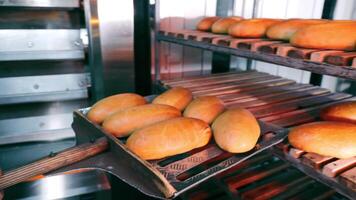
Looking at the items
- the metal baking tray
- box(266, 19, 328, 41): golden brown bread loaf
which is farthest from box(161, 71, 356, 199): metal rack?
box(266, 19, 328, 41): golden brown bread loaf

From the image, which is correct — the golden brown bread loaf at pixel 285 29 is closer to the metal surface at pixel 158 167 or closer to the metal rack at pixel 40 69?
the metal surface at pixel 158 167

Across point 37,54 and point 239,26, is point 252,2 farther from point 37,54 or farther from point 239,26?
point 37,54

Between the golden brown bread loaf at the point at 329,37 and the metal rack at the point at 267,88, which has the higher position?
the golden brown bread loaf at the point at 329,37

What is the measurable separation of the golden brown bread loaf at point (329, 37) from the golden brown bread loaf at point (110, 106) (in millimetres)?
666

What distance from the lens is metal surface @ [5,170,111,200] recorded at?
5.03 feet

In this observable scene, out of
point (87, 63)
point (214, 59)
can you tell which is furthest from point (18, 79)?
point (214, 59)

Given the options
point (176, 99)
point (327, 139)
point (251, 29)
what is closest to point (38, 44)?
point (176, 99)

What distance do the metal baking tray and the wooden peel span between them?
17mm

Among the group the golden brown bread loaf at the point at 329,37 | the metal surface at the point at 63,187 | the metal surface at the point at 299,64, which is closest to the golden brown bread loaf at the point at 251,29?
the metal surface at the point at 299,64

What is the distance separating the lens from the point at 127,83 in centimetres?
198

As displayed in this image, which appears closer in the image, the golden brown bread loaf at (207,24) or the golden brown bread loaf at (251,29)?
the golden brown bread loaf at (251,29)

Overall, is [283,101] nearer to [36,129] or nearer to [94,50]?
[94,50]

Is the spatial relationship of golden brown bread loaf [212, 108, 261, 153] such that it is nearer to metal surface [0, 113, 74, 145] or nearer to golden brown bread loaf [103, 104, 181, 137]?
golden brown bread loaf [103, 104, 181, 137]

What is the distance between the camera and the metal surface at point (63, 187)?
1.53 m
